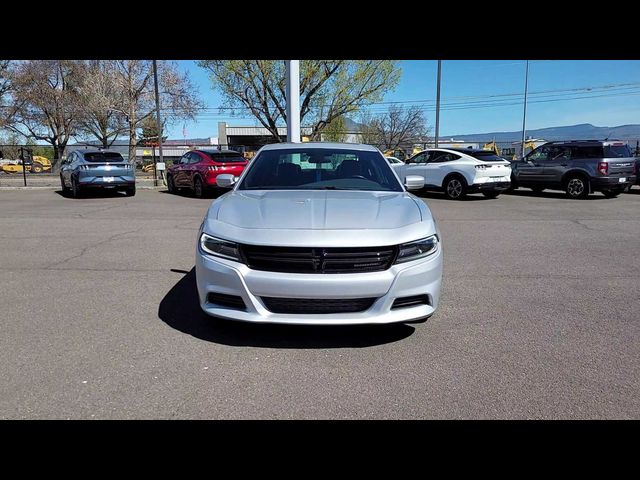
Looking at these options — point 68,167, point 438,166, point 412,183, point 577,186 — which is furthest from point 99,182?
point 577,186

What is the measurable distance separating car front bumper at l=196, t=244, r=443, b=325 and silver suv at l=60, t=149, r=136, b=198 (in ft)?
43.1

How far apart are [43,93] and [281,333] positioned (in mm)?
44674

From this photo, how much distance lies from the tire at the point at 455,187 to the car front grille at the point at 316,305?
12.5 metres

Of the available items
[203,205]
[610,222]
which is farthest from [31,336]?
[610,222]

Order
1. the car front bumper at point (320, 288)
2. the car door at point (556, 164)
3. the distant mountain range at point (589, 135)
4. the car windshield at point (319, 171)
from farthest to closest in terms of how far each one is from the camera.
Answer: the distant mountain range at point (589, 135) → the car door at point (556, 164) → the car windshield at point (319, 171) → the car front bumper at point (320, 288)

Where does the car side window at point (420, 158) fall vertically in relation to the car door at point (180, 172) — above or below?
above

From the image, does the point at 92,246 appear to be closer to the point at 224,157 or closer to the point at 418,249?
the point at 418,249

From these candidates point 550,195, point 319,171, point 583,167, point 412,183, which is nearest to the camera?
point 319,171

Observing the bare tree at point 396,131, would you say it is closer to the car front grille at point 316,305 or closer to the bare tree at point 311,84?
the bare tree at point 311,84

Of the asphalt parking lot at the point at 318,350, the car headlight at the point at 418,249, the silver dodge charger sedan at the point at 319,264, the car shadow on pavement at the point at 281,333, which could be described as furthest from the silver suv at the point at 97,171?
the car headlight at the point at 418,249

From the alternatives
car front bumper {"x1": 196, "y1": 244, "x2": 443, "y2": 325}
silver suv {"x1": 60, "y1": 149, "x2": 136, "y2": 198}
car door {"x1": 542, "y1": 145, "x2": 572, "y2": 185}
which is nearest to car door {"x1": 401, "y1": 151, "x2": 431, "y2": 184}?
car door {"x1": 542, "y1": 145, "x2": 572, "y2": 185}

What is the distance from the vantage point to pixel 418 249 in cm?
364

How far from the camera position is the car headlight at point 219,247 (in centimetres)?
352
